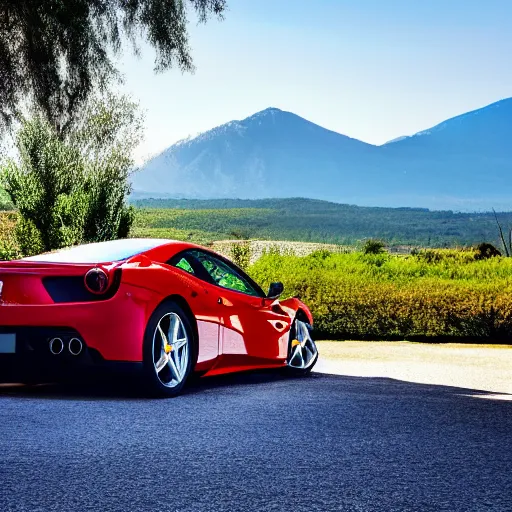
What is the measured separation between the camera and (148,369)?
7.91 meters

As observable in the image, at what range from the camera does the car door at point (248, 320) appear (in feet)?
29.6

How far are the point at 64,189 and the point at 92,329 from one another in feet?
49.1

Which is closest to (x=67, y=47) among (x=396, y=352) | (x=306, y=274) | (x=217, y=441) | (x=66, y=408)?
(x=306, y=274)

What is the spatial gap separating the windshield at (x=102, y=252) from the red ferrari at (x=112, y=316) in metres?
0.01

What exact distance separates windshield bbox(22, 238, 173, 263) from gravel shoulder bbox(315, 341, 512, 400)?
354 centimetres

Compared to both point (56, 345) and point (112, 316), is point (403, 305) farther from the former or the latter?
point (56, 345)

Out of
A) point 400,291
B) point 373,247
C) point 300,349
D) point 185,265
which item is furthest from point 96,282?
point 373,247

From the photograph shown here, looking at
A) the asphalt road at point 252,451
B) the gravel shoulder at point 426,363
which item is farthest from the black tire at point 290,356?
the asphalt road at point 252,451

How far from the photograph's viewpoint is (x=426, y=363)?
44.6ft

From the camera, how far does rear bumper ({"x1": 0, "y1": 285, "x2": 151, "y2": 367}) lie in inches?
307

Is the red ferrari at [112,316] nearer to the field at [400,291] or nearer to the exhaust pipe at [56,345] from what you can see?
the exhaust pipe at [56,345]

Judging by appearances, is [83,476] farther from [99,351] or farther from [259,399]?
[259,399]

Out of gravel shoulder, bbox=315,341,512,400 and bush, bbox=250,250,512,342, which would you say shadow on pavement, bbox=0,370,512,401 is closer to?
gravel shoulder, bbox=315,341,512,400

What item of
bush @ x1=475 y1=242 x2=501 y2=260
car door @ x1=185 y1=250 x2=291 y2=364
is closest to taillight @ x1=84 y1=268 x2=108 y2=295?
car door @ x1=185 y1=250 x2=291 y2=364
